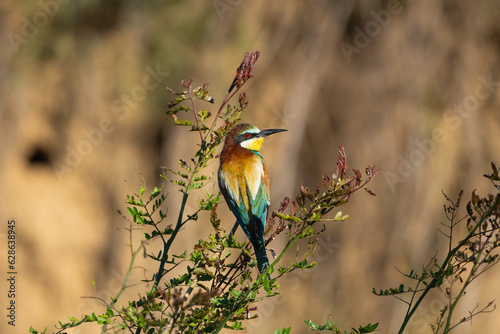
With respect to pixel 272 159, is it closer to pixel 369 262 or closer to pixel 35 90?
pixel 369 262

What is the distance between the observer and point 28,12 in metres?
4.97

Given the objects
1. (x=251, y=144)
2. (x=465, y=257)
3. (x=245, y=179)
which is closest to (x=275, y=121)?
(x=251, y=144)

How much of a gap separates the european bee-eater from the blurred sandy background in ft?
9.43

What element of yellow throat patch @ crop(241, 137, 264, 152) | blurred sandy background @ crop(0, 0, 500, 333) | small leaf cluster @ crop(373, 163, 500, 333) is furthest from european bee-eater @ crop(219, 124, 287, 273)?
blurred sandy background @ crop(0, 0, 500, 333)

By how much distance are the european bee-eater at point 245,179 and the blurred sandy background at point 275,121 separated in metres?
2.87

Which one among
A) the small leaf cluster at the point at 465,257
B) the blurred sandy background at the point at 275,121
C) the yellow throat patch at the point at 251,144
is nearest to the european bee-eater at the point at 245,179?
the yellow throat patch at the point at 251,144

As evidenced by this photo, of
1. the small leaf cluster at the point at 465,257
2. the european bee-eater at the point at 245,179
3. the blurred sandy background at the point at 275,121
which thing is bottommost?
the small leaf cluster at the point at 465,257

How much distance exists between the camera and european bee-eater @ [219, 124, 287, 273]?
1.56 metres

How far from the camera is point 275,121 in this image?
4.91m

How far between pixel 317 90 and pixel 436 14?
3.34 ft

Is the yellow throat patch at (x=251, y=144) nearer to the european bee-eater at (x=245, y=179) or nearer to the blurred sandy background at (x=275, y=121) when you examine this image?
the european bee-eater at (x=245, y=179)

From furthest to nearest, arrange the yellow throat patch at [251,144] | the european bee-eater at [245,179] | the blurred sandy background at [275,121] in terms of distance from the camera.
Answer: the blurred sandy background at [275,121] → the yellow throat patch at [251,144] → the european bee-eater at [245,179]

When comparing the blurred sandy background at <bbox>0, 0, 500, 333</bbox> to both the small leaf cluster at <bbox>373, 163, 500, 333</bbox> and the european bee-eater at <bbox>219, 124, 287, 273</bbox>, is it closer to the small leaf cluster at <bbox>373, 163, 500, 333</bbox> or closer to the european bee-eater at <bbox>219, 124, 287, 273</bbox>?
the european bee-eater at <bbox>219, 124, 287, 273</bbox>

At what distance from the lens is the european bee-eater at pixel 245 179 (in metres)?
1.56
